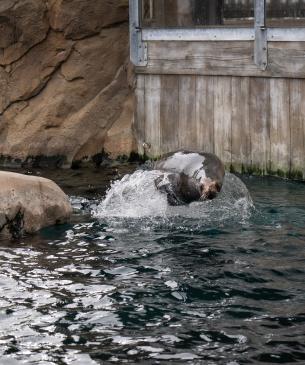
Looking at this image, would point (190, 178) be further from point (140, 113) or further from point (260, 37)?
point (140, 113)

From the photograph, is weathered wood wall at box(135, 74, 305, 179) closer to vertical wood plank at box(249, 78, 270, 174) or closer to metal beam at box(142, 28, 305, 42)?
vertical wood plank at box(249, 78, 270, 174)

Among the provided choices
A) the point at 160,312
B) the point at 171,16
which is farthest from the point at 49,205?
the point at 171,16

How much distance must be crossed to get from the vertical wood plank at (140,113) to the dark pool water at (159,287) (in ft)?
8.28

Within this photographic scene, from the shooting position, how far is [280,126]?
1013cm

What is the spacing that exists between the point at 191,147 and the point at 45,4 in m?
2.65

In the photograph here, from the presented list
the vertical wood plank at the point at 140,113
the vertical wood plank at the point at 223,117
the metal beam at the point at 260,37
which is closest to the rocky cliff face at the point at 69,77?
the vertical wood plank at the point at 140,113

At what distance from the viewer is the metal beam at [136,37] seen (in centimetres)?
1132

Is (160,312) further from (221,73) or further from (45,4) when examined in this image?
(45,4)

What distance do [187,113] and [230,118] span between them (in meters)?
0.65

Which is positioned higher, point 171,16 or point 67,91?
point 171,16

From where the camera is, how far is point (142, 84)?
1151 cm

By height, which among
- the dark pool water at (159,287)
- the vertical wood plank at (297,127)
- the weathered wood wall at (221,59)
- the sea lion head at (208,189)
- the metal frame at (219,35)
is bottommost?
the dark pool water at (159,287)

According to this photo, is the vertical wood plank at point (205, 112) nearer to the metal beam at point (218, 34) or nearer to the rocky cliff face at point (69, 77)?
the metal beam at point (218, 34)

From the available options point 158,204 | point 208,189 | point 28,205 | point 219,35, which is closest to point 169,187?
point 158,204
